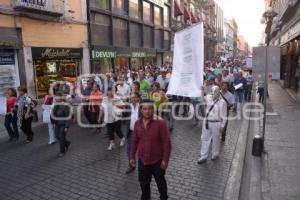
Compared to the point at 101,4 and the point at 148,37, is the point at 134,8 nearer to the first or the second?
the point at 148,37

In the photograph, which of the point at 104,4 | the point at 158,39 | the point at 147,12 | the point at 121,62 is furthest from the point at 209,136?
the point at 158,39

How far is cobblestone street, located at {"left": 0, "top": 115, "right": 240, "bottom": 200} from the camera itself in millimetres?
5051

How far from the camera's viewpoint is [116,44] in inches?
898

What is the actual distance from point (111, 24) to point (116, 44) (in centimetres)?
168

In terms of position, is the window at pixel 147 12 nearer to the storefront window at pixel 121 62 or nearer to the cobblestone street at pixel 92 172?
the storefront window at pixel 121 62

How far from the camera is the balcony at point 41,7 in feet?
44.5

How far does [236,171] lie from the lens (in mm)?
5992

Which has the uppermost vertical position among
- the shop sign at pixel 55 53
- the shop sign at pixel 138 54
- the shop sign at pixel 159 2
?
the shop sign at pixel 159 2

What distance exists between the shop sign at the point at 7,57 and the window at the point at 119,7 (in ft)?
34.2

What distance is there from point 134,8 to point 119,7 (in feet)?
8.47

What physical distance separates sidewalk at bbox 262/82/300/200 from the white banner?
2162 mm

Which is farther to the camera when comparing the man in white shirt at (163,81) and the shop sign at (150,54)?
the shop sign at (150,54)

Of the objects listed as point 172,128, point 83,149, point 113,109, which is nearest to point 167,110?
point 172,128

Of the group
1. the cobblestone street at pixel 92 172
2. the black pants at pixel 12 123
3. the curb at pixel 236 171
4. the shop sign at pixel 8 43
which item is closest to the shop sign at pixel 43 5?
the shop sign at pixel 8 43
